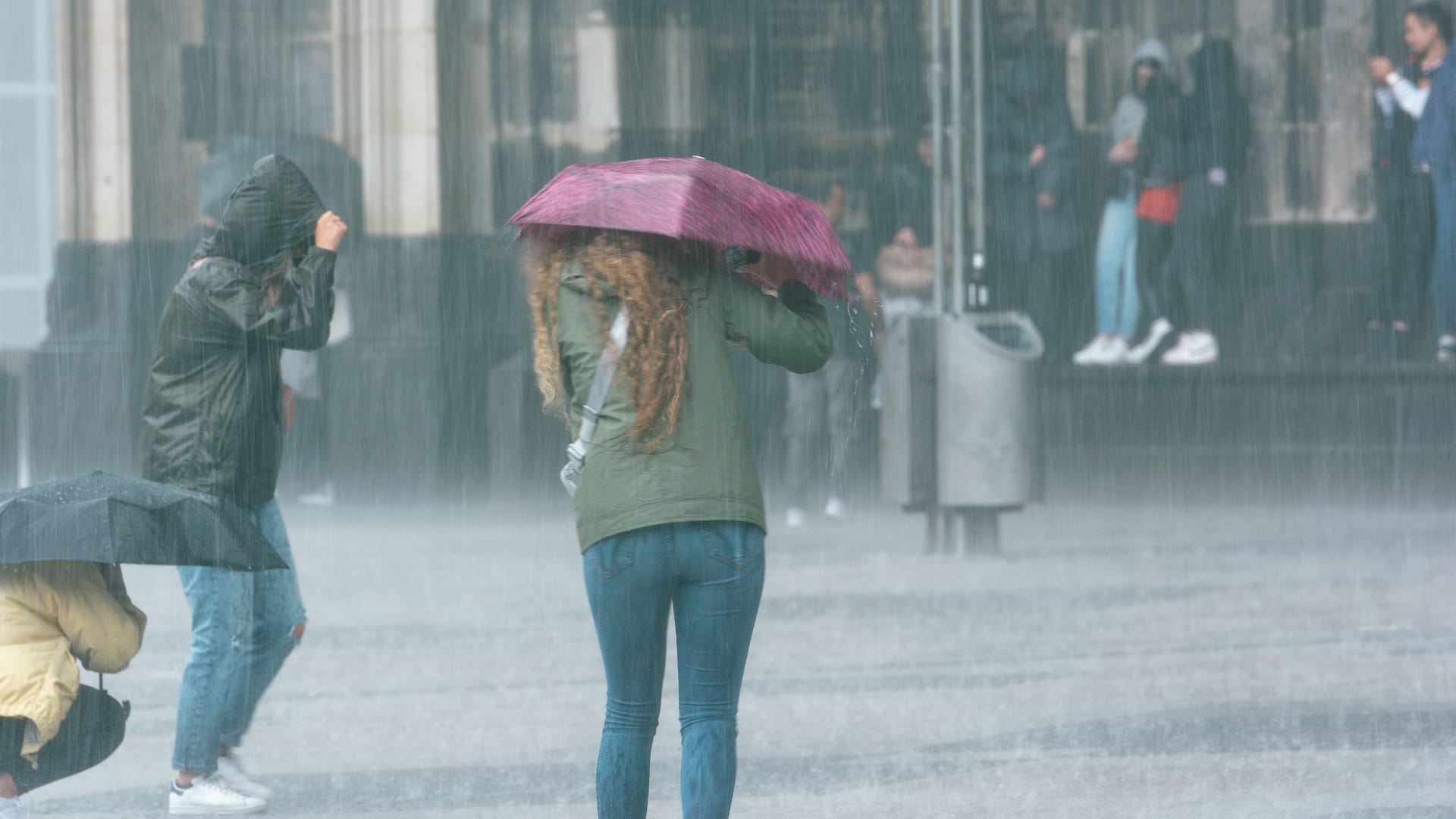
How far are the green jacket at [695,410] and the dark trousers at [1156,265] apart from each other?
11019 millimetres

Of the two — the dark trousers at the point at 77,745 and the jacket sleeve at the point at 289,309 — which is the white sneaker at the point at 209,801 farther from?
the jacket sleeve at the point at 289,309


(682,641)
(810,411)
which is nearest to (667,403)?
(682,641)

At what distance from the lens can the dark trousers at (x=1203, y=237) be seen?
15.8 meters

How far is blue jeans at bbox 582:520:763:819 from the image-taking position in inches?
172

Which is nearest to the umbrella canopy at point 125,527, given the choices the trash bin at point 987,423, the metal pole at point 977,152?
the trash bin at point 987,423

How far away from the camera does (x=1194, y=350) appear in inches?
586

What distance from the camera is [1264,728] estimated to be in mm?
6938

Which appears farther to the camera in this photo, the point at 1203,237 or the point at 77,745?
the point at 1203,237

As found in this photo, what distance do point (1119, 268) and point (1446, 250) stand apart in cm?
226

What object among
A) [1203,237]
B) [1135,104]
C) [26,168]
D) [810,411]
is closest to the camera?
[810,411]

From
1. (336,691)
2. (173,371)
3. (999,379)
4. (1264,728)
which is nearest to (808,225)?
(173,371)

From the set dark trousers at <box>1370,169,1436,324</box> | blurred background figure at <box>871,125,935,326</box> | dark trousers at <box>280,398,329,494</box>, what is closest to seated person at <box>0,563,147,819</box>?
blurred background figure at <box>871,125,935,326</box>

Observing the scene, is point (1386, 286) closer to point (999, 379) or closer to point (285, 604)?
point (999, 379)

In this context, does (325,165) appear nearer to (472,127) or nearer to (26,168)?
(472,127)
